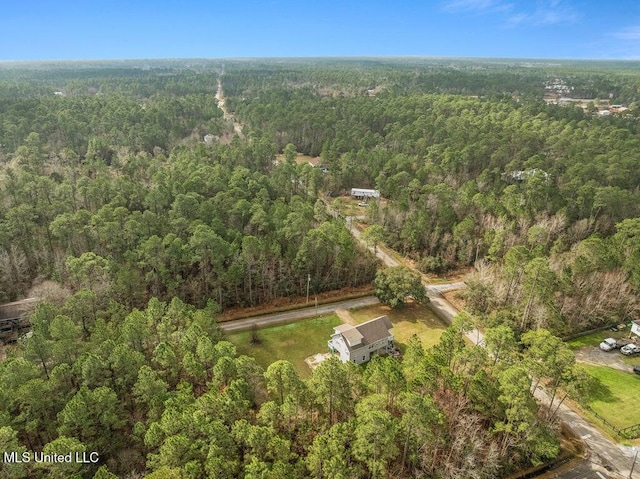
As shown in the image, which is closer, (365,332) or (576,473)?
(576,473)

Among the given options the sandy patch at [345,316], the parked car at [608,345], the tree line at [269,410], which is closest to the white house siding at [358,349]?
the sandy patch at [345,316]

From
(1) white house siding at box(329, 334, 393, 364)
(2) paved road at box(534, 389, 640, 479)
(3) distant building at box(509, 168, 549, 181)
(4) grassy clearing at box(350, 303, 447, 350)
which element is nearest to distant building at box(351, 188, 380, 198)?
(3) distant building at box(509, 168, 549, 181)

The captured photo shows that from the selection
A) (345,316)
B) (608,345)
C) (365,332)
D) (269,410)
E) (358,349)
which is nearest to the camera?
(269,410)

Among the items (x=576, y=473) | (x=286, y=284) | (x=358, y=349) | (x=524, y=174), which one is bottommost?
(x=576, y=473)

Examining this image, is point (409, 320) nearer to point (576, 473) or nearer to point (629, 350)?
point (576, 473)

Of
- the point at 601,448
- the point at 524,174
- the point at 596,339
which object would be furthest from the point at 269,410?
the point at 524,174

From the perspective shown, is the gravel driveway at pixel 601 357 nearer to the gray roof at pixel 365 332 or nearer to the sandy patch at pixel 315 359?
the gray roof at pixel 365 332
